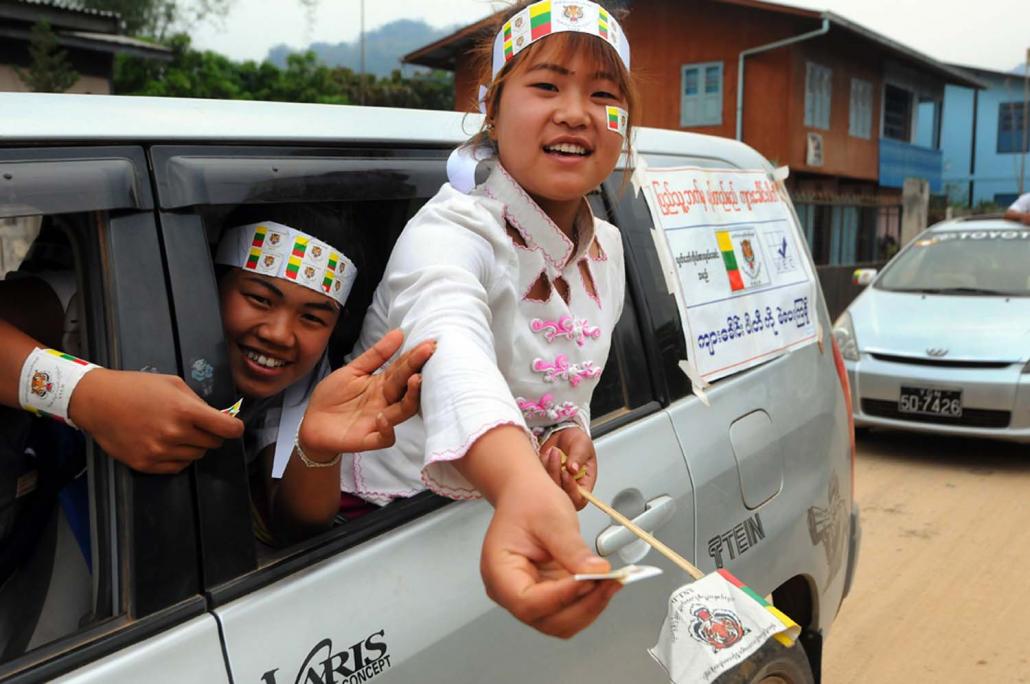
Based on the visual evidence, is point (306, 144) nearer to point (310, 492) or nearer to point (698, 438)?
point (310, 492)

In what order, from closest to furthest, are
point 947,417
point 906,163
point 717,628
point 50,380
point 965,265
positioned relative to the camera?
point 717,628 < point 50,380 < point 947,417 < point 965,265 < point 906,163

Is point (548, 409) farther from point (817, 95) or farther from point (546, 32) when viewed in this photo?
point (817, 95)

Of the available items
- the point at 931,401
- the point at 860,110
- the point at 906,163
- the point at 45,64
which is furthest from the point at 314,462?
the point at 906,163

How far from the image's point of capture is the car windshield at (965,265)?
6.28 m

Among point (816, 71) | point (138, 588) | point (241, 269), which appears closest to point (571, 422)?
point (241, 269)

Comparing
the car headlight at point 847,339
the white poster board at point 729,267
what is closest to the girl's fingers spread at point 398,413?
the white poster board at point 729,267

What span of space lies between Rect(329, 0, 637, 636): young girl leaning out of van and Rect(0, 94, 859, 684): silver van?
0.16 m

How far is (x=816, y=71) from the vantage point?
54.2 feet

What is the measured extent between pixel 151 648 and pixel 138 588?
8 centimetres

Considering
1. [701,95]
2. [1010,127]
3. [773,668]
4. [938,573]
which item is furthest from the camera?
[1010,127]

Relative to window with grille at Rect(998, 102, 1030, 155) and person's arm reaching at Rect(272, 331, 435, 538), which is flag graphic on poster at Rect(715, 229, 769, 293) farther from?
window with grille at Rect(998, 102, 1030, 155)

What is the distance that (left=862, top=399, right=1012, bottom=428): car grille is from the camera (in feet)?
17.9

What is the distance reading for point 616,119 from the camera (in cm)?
150

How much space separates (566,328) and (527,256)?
142 millimetres
